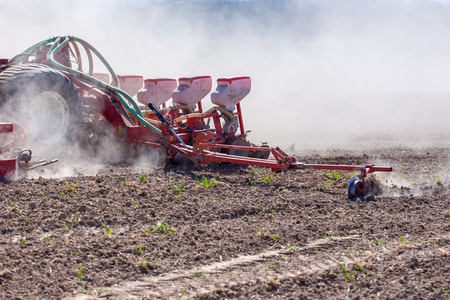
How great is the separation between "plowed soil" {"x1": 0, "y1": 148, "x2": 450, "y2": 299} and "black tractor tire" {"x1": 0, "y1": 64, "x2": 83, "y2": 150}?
1.72ft

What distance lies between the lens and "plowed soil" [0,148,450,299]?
3.48 meters

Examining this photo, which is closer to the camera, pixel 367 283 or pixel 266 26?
pixel 367 283

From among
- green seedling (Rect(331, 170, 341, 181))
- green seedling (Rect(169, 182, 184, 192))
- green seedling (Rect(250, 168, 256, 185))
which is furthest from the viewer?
green seedling (Rect(331, 170, 341, 181))

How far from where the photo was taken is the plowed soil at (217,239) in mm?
3479

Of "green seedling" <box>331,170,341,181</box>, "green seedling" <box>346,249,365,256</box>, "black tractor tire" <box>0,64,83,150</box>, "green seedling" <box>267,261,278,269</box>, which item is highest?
"black tractor tire" <box>0,64,83,150</box>

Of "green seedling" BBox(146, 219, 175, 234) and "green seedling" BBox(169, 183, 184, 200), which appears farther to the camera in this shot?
"green seedling" BBox(169, 183, 184, 200)

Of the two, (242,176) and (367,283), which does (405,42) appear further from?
(367,283)

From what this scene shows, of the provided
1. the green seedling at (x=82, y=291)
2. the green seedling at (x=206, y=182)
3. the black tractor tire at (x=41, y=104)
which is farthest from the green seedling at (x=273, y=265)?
the black tractor tire at (x=41, y=104)

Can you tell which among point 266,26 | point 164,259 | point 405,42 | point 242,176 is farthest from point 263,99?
point 266,26

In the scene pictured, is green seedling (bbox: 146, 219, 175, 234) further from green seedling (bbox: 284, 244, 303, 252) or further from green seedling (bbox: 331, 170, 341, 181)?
green seedling (bbox: 331, 170, 341, 181)

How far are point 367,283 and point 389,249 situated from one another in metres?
0.79

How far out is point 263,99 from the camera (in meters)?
24.5

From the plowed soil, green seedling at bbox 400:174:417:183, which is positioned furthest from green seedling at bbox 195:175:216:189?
green seedling at bbox 400:174:417:183

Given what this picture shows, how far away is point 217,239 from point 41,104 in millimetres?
3761
